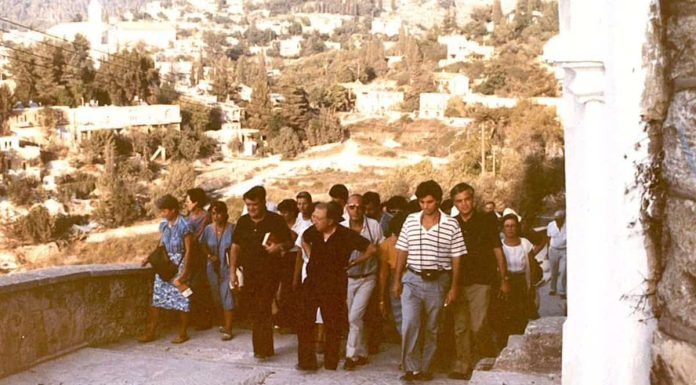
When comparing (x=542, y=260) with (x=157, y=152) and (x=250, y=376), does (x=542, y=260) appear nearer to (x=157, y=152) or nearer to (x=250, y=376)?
(x=250, y=376)

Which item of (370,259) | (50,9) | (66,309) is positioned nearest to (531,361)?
(370,259)

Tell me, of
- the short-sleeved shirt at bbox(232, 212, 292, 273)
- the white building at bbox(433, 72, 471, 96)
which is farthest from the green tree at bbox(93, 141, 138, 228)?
the short-sleeved shirt at bbox(232, 212, 292, 273)

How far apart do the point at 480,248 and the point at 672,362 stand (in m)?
2.94

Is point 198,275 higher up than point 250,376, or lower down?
higher up

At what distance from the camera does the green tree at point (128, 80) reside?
4647 centimetres

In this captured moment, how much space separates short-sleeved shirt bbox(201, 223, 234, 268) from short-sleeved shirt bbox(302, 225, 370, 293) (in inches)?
54.0

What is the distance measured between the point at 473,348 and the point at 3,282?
3121mm

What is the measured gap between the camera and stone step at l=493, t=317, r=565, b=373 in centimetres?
452

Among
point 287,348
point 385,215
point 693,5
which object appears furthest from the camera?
point 385,215

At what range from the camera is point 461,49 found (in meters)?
50.0

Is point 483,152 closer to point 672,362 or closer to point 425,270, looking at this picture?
point 425,270

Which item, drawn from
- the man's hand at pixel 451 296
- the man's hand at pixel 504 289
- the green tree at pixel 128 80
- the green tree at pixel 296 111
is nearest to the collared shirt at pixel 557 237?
the man's hand at pixel 504 289

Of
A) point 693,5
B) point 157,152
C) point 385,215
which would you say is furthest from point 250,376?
point 157,152

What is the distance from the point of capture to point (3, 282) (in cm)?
543
